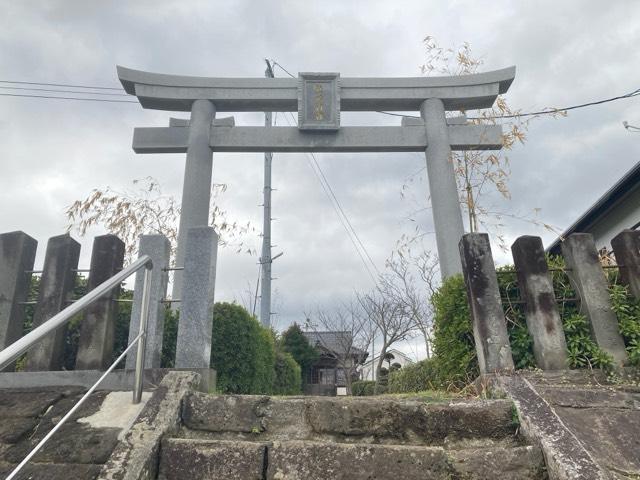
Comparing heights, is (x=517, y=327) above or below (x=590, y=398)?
above

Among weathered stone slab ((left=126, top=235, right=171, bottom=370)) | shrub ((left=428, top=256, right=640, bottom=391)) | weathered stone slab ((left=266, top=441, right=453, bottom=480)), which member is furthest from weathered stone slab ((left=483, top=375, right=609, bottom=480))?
weathered stone slab ((left=126, top=235, right=171, bottom=370))

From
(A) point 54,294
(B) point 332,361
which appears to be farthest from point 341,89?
(B) point 332,361

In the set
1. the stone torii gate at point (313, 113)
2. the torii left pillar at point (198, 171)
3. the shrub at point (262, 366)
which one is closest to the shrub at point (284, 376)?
the shrub at point (262, 366)

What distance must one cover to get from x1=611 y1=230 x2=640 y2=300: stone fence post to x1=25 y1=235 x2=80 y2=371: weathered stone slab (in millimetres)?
4354

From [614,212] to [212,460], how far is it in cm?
1085

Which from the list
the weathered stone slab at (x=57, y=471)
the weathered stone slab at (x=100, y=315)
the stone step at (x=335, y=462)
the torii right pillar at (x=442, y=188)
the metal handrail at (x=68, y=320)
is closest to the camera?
the metal handrail at (x=68, y=320)

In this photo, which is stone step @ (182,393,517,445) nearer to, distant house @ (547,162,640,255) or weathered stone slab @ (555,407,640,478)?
weathered stone slab @ (555,407,640,478)

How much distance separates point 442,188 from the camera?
727cm

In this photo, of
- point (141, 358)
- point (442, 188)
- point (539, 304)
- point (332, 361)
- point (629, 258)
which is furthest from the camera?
point (332, 361)

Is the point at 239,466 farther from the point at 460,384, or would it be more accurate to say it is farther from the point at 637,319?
the point at 637,319

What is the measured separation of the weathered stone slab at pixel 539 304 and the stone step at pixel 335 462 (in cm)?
120

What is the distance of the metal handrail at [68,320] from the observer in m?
1.41

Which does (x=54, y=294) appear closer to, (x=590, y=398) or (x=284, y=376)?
(x=590, y=398)

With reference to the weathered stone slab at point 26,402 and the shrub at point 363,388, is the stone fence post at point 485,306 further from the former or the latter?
the shrub at point 363,388
